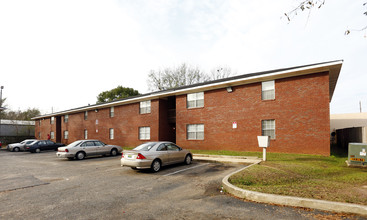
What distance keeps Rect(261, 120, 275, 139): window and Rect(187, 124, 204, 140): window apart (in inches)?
216

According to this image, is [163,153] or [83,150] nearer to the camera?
[163,153]

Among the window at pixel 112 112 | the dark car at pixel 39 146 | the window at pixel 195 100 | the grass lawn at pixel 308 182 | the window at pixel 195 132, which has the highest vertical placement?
the window at pixel 195 100

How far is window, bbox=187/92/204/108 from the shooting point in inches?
774

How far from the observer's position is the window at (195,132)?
19.4m

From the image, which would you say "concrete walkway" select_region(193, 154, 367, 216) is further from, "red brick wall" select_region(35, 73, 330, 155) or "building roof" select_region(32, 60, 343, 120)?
"building roof" select_region(32, 60, 343, 120)

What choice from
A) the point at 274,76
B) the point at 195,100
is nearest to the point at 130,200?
the point at 274,76

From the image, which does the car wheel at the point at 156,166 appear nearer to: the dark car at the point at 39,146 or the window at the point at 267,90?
the window at the point at 267,90

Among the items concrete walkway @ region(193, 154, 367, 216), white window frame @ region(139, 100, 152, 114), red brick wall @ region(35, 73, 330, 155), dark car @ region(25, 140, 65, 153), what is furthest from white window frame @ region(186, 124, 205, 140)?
dark car @ region(25, 140, 65, 153)

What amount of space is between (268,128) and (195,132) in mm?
6652

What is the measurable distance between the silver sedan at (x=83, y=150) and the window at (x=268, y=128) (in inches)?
476

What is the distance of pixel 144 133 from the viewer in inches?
935

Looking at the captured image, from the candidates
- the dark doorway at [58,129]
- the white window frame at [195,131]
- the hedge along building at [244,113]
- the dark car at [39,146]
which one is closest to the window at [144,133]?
the hedge along building at [244,113]

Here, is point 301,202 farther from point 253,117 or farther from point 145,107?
point 145,107

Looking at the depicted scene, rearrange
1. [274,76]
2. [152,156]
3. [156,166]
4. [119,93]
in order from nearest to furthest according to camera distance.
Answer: [152,156], [156,166], [274,76], [119,93]
